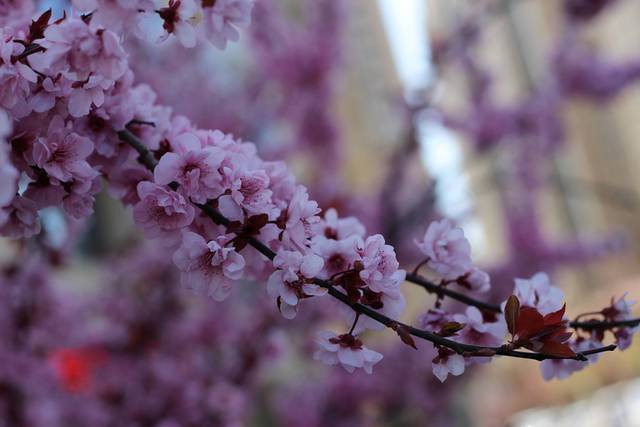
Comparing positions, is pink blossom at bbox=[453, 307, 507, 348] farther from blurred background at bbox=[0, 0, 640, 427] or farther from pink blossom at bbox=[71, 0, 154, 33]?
blurred background at bbox=[0, 0, 640, 427]

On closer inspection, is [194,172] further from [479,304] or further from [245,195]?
[479,304]

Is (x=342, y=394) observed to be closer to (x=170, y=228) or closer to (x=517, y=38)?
(x=170, y=228)

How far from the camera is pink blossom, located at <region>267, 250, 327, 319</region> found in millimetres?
606

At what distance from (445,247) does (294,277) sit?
20 cm

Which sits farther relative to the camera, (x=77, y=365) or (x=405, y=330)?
(x=77, y=365)

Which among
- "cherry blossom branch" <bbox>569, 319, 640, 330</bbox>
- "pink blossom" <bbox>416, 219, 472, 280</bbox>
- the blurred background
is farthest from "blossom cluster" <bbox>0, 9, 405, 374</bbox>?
the blurred background

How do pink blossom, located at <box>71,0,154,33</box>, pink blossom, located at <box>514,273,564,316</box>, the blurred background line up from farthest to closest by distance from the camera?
the blurred background < pink blossom, located at <box>514,273,564,316</box> < pink blossom, located at <box>71,0,154,33</box>

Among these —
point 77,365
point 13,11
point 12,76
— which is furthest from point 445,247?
point 77,365

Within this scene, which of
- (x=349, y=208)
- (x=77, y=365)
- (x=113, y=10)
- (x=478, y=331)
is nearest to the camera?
(x=113, y=10)

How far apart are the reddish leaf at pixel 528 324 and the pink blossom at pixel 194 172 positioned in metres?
0.29

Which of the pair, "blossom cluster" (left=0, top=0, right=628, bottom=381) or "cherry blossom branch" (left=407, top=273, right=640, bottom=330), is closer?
"blossom cluster" (left=0, top=0, right=628, bottom=381)

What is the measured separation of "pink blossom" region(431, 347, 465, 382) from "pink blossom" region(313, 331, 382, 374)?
0.05 metres

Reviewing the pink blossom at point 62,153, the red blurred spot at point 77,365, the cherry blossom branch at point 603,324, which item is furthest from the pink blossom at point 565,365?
the red blurred spot at point 77,365

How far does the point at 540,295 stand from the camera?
721 mm
